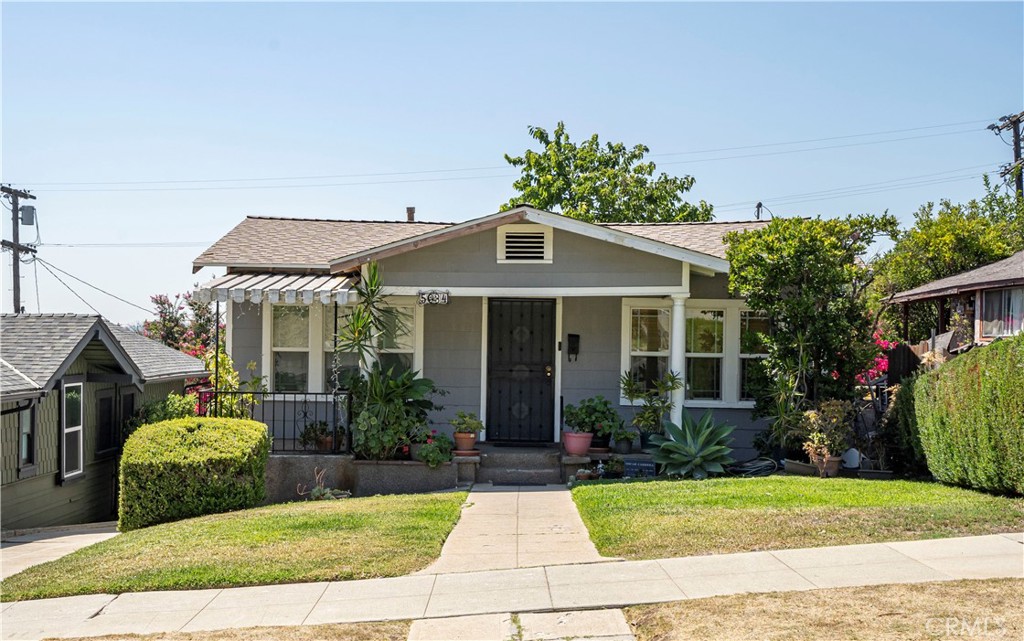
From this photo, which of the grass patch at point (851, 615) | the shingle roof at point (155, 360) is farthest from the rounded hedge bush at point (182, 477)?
the grass patch at point (851, 615)

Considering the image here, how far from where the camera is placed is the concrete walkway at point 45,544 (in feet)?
29.0

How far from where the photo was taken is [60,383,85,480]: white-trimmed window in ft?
41.5

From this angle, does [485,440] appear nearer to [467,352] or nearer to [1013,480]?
[467,352]

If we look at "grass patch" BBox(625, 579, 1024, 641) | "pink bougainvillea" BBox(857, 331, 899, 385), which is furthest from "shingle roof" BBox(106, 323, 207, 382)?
"pink bougainvillea" BBox(857, 331, 899, 385)

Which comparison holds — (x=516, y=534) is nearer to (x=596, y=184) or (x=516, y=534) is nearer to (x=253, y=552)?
(x=253, y=552)

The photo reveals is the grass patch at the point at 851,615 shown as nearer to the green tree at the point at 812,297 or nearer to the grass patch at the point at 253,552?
the grass patch at the point at 253,552

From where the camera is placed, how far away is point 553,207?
3142 cm

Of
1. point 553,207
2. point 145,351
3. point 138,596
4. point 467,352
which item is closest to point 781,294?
point 467,352

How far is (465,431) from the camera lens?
1245 cm

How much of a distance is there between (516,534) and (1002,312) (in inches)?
356

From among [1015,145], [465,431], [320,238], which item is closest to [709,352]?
[465,431]

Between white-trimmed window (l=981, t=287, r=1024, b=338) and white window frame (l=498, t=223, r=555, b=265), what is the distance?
6845mm

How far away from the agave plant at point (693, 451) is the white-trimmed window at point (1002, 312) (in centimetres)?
478

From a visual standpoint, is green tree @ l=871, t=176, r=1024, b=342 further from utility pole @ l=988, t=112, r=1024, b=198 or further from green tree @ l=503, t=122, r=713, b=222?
green tree @ l=503, t=122, r=713, b=222
